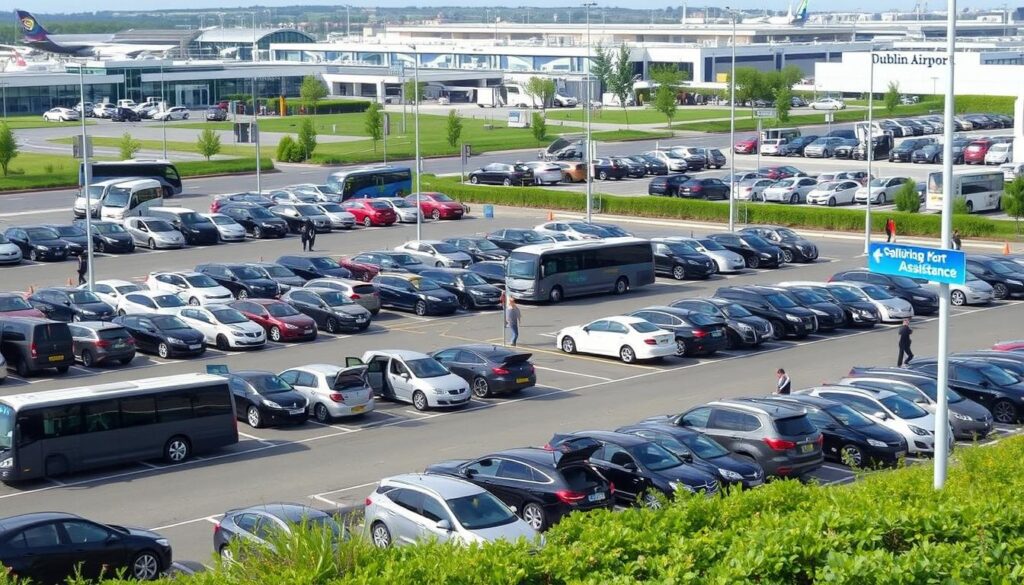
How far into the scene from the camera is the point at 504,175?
70250mm

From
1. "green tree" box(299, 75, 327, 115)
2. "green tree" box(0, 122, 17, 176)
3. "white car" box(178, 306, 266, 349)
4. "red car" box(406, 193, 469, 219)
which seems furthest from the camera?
"green tree" box(299, 75, 327, 115)

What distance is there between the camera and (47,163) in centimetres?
8031

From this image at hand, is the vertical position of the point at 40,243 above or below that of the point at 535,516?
above

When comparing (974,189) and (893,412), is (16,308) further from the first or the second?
(974,189)

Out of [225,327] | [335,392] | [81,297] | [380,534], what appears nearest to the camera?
[380,534]

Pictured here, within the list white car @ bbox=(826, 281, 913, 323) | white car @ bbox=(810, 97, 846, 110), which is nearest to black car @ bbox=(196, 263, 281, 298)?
white car @ bbox=(826, 281, 913, 323)

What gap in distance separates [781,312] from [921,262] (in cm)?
2153

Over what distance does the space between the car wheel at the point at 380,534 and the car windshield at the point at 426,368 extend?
10.6 metres

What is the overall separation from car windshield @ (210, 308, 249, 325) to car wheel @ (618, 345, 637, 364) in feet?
31.9

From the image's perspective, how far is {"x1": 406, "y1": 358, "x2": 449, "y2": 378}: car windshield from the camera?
29891 mm

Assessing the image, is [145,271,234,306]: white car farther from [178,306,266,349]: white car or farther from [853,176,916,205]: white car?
[853,176,916,205]: white car

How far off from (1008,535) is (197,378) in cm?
1721

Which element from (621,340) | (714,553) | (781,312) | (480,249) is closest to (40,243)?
(480,249)

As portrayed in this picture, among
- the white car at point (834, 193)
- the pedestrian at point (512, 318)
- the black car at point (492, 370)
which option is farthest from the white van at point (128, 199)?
the black car at point (492, 370)
